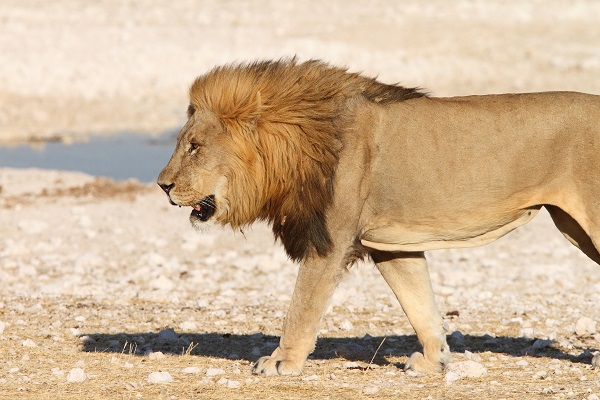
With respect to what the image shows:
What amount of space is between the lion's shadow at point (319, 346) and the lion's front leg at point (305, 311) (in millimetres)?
646

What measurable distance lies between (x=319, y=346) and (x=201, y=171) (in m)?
1.59

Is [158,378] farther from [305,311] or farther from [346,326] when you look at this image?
[346,326]

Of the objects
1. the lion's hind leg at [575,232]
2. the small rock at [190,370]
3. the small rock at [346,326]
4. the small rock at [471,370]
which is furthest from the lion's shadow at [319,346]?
the lion's hind leg at [575,232]

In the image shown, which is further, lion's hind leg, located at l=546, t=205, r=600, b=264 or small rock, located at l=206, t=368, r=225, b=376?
lion's hind leg, located at l=546, t=205, r=600, b=264

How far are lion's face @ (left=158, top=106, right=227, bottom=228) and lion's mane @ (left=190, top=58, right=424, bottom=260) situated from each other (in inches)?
2.3

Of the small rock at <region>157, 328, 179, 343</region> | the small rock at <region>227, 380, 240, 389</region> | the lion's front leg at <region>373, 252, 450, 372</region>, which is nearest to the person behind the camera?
the small rock at <region>227, 380, 240, 389</region>

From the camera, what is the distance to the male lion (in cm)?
575

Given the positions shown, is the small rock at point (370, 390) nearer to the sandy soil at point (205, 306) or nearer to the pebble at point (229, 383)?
the sandy soil at point (205, 306)

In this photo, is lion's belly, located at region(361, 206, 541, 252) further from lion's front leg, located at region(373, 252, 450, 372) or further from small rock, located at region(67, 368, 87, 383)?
small rock, located at region(67, 368, 87, 383)

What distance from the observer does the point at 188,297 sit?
28.1 feet

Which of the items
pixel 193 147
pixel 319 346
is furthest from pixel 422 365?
pixel 193 147

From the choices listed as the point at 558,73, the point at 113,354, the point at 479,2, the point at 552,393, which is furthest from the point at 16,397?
the point at 479,2

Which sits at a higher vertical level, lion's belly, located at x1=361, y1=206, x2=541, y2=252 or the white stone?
lion's belly, located at x1=361, y1=206, x2=541, y2=252

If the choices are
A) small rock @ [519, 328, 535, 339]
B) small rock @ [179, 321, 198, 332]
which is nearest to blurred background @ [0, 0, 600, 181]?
small rock @ [179, 321, 198, 332]
